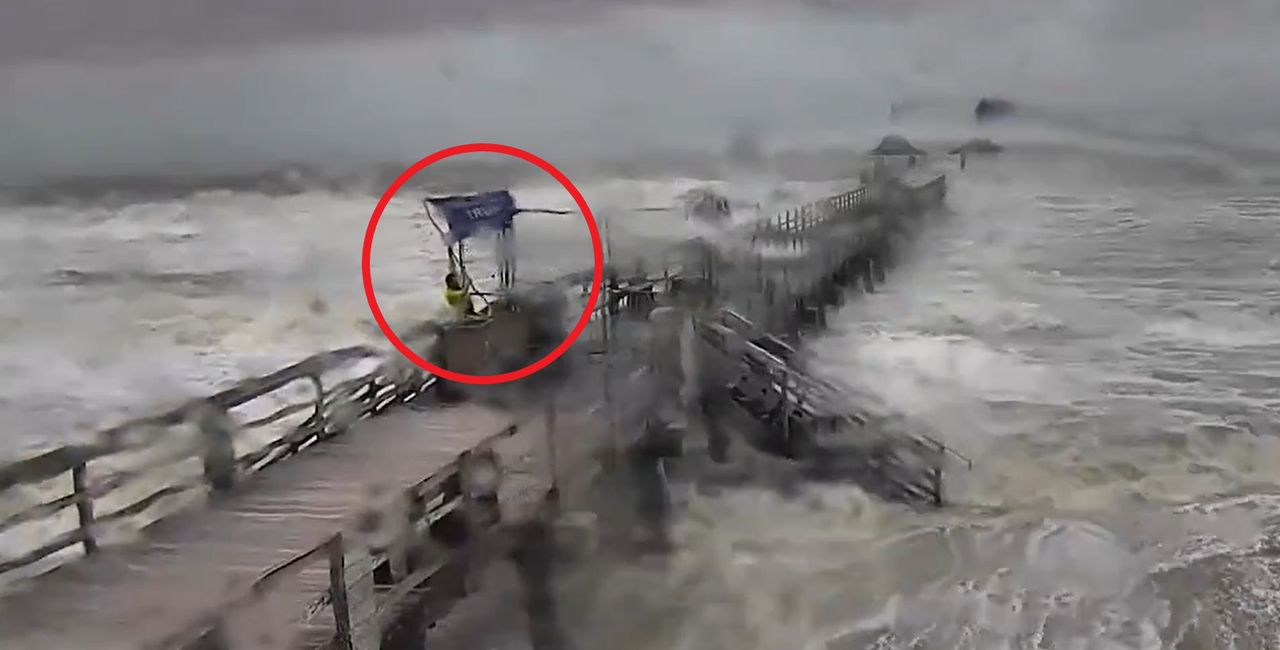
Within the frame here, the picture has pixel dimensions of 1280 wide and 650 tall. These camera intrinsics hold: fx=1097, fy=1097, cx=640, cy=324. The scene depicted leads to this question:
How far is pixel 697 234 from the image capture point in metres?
4.72

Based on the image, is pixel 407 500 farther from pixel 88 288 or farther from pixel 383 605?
pixel 88 288

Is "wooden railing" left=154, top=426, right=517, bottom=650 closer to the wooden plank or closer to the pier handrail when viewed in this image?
the wooden plank

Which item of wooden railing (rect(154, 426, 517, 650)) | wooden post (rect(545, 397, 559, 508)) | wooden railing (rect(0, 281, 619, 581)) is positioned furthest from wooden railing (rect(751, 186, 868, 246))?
wooden railing (rect(154, 426, 517, 650))

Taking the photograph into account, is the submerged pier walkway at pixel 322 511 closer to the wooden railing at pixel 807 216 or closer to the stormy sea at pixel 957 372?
the stormy sea at pixel 957 372

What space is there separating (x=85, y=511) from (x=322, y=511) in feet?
1.28

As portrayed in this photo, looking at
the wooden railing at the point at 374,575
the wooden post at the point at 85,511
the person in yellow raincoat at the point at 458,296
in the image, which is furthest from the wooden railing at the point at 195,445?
the wooden railing at the point at 374,575

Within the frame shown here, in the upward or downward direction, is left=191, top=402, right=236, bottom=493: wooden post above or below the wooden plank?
above

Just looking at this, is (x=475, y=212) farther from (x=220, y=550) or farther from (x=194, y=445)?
(x=220, y=550)

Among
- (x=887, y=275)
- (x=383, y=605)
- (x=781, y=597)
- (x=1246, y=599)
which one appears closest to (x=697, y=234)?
(x=781, y=597)

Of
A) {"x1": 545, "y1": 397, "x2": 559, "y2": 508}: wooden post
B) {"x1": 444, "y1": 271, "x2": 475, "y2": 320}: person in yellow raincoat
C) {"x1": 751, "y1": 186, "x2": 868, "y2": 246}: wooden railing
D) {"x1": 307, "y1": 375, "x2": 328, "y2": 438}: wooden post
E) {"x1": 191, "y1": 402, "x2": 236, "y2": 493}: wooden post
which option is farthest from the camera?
{"x1": 751, "y1": 186, "x2": 868, "y2": 246}: wooden railing

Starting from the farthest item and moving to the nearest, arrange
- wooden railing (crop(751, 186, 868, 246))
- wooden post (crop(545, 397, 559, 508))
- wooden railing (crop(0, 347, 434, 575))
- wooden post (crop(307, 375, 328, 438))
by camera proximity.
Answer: wooden railing (crop(751, 186, 868, 246))
wooden post (crop(307, 375, 328, 438))
wooden post (crop(545, 397, 559, 508))
wooden railing (crop(0, 347, 434, 575))

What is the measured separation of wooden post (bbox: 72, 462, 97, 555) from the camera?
1.76 meters

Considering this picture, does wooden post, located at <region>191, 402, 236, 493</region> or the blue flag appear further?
the blue flag

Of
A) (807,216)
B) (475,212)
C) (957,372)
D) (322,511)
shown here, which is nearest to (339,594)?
(322,511)
